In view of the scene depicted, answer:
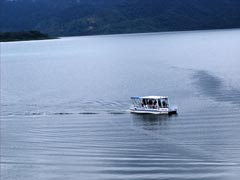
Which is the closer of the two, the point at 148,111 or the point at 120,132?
the point at 120,132

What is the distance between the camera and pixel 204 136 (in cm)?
3831

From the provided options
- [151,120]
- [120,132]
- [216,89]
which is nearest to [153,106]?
[151,120]

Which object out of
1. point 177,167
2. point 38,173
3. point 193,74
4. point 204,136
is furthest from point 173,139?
point 193,74

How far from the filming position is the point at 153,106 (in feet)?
172

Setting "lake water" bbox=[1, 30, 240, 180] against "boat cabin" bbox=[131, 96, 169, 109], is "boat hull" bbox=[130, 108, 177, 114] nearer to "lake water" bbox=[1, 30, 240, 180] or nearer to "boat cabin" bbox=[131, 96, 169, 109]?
"boat cabin" bbox=[131, 96, 169, 109]

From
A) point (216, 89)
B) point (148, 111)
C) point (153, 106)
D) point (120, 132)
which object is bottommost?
point (120, 132)

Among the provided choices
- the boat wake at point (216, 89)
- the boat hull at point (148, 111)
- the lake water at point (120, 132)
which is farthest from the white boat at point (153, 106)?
the boat wake at point (216, 89)

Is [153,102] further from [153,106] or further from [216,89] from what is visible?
[216,89]

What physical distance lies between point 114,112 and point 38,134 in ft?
35.9

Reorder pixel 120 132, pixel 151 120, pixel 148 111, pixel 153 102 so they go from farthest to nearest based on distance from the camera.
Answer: pixel 153 102 → pixel 148 111 → pixel 151 120 → pixel 120 132

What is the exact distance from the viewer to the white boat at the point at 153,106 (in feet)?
168

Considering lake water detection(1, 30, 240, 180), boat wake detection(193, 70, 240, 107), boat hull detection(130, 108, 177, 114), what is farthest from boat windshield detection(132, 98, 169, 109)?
boat wake detection(193, 70, 240, 107)

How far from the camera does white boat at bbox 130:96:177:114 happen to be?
51.1 metres

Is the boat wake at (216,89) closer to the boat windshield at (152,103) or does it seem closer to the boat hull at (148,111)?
the boat windshield at (152,103)
